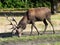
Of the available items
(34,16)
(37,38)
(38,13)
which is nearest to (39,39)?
(37,38)

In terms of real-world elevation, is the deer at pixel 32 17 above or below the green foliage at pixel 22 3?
above

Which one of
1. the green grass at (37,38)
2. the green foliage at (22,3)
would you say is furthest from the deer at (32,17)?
the green foliage at (22,3)

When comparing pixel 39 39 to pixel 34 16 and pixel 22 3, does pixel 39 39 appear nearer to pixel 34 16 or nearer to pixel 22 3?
pixel 34 16

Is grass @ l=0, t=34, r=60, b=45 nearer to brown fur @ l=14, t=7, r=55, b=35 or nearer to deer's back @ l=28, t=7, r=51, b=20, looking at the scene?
brown fur @ l=14, t=7, r=55, b=35

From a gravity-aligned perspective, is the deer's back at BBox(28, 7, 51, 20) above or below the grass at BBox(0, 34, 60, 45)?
above

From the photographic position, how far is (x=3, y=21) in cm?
2672

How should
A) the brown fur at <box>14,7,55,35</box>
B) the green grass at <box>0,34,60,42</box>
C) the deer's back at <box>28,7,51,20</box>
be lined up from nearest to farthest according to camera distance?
the green grass at <box>0,34,60,42</box>, the brown fur at <box>14,7,55,35</box>, the deer's back at <box>28,7,51,20</box>

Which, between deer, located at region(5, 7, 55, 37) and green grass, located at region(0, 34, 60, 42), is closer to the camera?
green grass, located at region(0, 34, 60, 42)

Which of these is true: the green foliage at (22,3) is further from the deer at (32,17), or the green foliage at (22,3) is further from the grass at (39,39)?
the grass at (39,39)

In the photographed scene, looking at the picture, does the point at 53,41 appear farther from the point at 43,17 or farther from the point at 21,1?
the point at 21,1

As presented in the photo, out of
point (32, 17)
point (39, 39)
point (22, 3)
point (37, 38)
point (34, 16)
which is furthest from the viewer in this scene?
point (22, 3)

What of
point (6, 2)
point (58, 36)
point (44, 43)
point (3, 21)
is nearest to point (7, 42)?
point (44, 43)

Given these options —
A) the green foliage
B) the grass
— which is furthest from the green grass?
the green foliage

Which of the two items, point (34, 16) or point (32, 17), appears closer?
point (32, 17)
